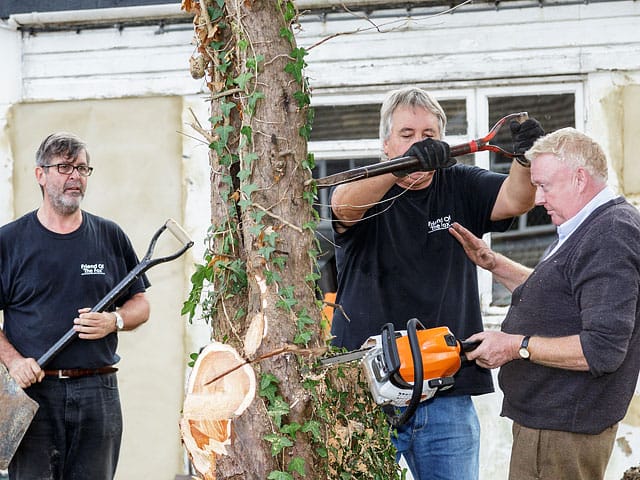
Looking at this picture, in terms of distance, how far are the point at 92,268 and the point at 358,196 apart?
1602 millimetres

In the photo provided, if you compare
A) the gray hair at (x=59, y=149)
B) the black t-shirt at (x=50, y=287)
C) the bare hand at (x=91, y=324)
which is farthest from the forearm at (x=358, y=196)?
the gray hair at (x=59, y=149)

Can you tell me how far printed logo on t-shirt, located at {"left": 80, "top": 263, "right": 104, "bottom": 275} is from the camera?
4.22 meters

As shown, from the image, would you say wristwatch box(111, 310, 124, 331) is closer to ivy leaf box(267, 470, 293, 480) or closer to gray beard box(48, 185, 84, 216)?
gray beard box(48, 185, 84, 216)

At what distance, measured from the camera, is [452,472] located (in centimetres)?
328

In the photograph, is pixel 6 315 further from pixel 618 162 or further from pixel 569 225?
pixel 618 162

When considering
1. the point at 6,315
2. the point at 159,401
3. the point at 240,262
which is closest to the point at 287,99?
the point at 240,262

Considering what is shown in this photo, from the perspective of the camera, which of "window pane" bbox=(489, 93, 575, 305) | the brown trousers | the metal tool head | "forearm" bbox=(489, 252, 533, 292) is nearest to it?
the brown trousers

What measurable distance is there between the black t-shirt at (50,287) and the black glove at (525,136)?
213 cm

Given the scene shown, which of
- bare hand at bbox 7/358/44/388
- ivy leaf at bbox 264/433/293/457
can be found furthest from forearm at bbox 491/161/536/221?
bare hand at bbox 7/358/44/388

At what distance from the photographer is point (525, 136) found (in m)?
3.33

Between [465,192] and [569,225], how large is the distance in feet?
2.03

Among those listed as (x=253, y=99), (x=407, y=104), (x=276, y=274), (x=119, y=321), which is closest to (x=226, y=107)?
(x=253, y=99)

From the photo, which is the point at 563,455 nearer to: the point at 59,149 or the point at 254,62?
the point at 254,62

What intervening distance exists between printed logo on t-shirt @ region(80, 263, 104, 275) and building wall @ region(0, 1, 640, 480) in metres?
1.71
